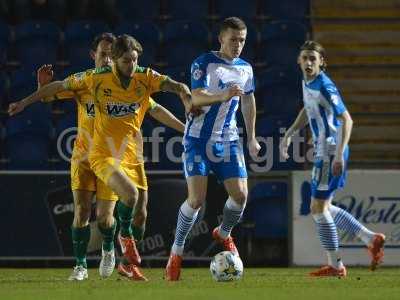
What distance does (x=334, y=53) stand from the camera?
1509 centimetres

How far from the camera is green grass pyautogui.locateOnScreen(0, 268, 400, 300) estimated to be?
295 inches

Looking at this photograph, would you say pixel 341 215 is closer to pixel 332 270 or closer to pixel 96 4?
pixel 332 270

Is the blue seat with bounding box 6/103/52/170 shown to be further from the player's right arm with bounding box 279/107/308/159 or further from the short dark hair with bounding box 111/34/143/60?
the short dark hair with bounding box 111/34/143/60

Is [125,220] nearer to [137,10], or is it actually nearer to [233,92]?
[233,92]

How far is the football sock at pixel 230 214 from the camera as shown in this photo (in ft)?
31.0

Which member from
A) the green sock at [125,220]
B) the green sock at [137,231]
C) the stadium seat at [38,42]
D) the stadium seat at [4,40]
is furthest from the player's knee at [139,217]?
the stadium seat at [4,40]

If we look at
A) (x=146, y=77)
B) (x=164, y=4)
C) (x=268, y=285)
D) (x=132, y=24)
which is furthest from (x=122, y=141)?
(x=164, y=4)

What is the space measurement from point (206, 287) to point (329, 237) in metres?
1.64

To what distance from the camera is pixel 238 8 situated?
49.1ft

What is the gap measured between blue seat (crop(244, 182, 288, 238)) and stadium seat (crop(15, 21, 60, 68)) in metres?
3.44

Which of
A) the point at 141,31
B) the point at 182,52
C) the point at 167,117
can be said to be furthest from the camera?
the point at 182,52

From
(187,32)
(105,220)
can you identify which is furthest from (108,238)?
(187,32)

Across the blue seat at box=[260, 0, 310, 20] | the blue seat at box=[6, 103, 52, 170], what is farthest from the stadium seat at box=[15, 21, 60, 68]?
the blue seat at box=[260, 0, 310, 20]

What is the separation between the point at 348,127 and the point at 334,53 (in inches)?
228
